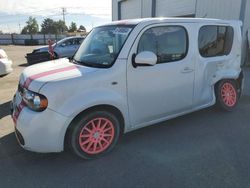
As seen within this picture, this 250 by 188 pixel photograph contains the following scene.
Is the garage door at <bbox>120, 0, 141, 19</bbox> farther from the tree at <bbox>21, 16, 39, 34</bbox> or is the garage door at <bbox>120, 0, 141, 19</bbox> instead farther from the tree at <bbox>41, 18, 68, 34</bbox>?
the tree at <bbox>21, 16, 39, 34</bbox>

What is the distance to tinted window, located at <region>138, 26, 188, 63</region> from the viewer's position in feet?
11.6

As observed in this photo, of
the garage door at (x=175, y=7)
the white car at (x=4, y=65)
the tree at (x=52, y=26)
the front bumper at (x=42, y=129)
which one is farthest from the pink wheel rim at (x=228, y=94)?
the tree at (x=52, y=26)

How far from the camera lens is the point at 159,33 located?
3.65 metres

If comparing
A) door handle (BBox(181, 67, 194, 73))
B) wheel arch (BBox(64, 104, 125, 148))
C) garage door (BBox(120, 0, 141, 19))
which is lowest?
wheel arch (BBox(64, 104, 125, 148))

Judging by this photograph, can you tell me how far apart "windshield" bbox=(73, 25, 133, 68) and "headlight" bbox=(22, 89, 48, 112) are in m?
0.89

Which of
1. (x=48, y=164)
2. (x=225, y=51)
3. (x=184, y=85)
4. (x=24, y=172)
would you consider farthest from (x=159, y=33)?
(x=24, y=172)

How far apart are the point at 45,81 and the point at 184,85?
86.0 inches

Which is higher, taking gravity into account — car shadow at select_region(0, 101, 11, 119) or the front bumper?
the front bumper

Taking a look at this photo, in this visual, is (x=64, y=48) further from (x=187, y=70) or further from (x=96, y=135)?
(x=96, y=135)

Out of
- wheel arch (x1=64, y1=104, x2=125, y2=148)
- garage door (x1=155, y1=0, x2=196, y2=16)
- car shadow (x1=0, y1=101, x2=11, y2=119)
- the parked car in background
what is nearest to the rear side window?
wheel arch (x1=64, y1=104, x2=125, y2=148)

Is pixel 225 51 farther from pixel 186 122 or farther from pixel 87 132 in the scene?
pixel 87 132

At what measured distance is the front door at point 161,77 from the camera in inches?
136

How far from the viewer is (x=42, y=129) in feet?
9.46

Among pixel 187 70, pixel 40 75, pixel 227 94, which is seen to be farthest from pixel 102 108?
pixel 227 94
